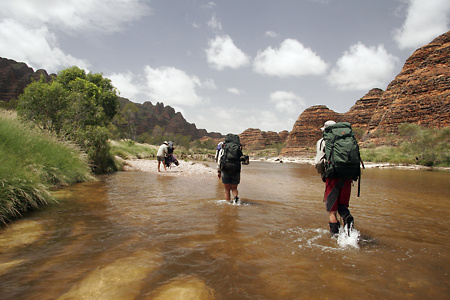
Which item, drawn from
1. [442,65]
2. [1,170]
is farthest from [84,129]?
[442,65]

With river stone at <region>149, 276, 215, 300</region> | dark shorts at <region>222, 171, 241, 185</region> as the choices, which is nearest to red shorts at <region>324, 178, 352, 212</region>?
river stone at <region>149, 276, 215, 300</region>

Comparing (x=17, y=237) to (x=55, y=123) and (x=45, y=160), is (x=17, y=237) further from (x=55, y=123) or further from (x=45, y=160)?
(x=55, y=123)

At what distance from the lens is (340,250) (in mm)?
3598

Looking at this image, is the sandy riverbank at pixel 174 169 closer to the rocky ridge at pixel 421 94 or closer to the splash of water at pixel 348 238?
the splash of water at pixel 348 238

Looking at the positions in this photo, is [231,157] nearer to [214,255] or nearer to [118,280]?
[214,255]

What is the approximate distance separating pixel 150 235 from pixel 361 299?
3022mm

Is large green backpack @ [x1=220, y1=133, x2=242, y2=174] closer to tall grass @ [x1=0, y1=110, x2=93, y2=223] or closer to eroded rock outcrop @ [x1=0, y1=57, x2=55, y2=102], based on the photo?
tall grass @ [x1=0, y1=110, x2=93, y2=223]

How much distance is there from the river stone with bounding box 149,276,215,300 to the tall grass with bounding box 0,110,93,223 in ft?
11.5

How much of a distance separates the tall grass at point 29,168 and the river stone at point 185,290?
3.52 meters

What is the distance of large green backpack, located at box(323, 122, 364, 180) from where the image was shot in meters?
3.84

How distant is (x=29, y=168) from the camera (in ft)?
20.5

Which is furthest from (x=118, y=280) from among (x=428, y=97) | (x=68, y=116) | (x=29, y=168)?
(x=428, y=97)

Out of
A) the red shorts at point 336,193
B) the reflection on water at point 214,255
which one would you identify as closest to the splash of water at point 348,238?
the reflection on water at point 214,255

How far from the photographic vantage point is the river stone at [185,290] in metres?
2.30
